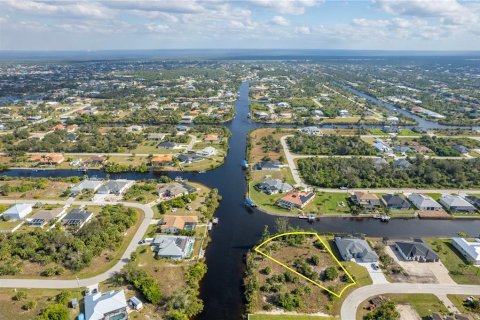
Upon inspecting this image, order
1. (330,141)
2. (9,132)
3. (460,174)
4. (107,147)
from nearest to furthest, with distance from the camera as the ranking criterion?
(460,174), (107,147), (330,141), (9,132)

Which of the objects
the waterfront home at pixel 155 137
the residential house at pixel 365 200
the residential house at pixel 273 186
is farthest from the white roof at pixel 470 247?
the waterfront home at pixel 155 137

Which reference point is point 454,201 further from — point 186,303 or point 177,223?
point 186,303

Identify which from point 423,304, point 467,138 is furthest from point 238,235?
point 467,138

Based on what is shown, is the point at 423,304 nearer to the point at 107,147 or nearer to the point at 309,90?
the point at 107,147

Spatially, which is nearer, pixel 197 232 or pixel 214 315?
pixel 214 315

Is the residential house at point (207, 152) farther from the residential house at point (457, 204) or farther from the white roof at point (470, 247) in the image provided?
the white roof at point (470, 247)

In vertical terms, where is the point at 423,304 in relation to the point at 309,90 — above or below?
below

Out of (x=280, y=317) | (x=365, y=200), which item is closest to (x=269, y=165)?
(x=365, y=200)
